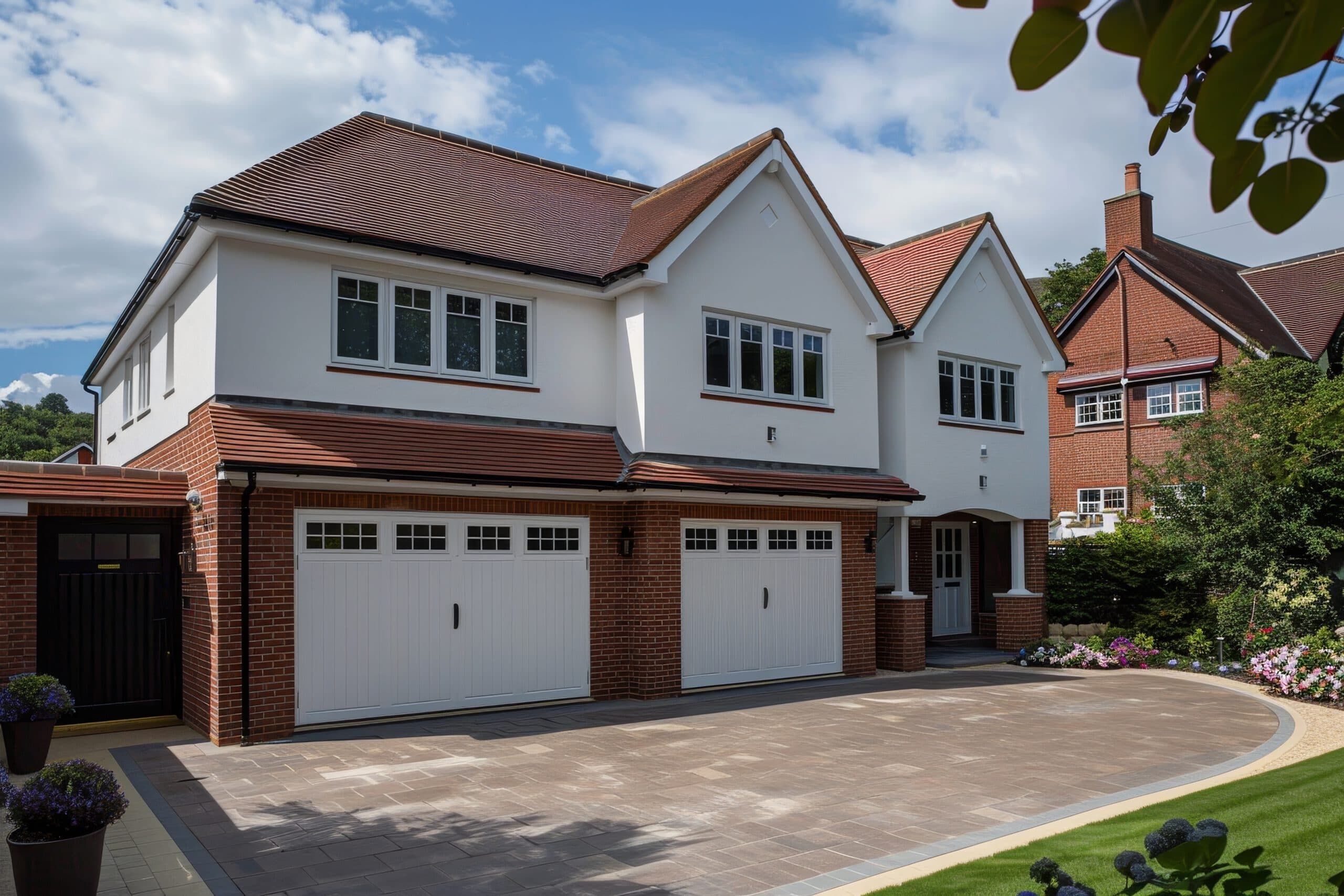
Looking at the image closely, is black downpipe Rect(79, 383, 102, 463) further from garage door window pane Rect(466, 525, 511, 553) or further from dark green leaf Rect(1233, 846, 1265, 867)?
dark green leaf Rect(1233, 846, 1265, 867)

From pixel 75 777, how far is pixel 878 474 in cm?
1399

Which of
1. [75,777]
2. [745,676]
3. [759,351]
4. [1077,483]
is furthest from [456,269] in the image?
[1077,483]

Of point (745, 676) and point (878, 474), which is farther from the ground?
point (878, 474)

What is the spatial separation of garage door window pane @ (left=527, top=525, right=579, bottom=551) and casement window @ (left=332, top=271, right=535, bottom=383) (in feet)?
7.25

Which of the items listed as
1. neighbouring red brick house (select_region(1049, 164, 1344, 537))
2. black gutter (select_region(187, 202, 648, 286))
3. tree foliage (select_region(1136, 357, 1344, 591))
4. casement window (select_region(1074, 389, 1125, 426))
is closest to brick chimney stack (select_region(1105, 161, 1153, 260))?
neighbouring red brick house (select_region(1049, 164, 1344, 537))

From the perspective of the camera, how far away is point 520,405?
1461cm

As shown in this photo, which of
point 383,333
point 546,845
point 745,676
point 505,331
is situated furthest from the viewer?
point 745,676

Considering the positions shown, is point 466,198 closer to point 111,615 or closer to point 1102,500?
point 111,615

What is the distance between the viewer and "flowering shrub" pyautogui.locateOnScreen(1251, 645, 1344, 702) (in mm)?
14375

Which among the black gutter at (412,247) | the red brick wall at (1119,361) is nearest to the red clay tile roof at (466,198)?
the black gutter at (412,247)

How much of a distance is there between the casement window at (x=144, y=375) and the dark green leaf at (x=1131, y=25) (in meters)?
17.5

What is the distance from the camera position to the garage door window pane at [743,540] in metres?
16.1

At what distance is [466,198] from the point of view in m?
16.0

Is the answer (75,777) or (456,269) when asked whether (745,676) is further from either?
(75,777)
